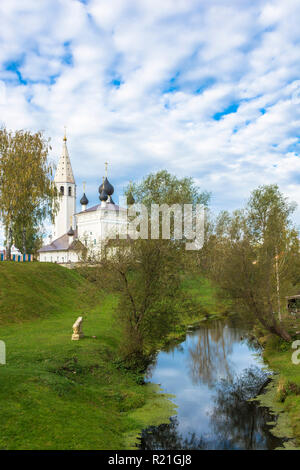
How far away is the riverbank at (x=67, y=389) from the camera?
11.4 m

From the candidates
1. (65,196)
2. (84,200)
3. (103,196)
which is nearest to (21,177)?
(103,196)

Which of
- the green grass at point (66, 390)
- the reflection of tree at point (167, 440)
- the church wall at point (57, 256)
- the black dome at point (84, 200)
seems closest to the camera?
the green grass at point (66, 390)

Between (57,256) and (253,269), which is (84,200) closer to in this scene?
(57,256)

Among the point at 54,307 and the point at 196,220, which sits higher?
the point at 196,220

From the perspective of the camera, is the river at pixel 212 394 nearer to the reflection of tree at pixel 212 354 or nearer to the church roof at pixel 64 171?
the reflection of tree at pixel 212 354

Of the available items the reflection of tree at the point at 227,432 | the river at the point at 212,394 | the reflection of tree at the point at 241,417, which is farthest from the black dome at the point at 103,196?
the reflection of tree at the point at 227,432

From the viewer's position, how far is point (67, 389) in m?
14.5

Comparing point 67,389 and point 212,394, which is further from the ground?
point 67,389

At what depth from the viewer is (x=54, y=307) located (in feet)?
112

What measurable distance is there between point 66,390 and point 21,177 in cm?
2969

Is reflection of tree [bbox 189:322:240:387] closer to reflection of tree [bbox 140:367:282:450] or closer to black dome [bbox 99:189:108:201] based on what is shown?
reflection of tree [bbox 140:367:282:450]
